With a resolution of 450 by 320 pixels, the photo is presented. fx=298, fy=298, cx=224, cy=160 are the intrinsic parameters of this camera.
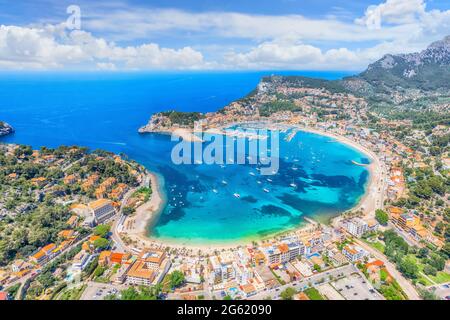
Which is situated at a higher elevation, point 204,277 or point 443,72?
point 443,72

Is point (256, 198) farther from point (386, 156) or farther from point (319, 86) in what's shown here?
point (319, 86)

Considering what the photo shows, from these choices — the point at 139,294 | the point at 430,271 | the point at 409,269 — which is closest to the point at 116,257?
the point at 139,294

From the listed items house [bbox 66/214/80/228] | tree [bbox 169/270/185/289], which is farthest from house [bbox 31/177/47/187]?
tree [bbox 169/270/185/289]

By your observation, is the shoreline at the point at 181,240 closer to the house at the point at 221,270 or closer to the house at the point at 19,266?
the house at the point at 221,270

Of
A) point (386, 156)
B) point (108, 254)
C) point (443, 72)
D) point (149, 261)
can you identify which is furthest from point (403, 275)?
point (443, 72)

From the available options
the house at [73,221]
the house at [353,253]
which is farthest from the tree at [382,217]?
the house at [73,221]

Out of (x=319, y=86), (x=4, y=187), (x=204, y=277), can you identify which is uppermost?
(x=319, y=86)

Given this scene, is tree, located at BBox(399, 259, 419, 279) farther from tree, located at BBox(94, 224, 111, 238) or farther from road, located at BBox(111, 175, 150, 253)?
tree, located at BBox(94, 224, 111, 238)
